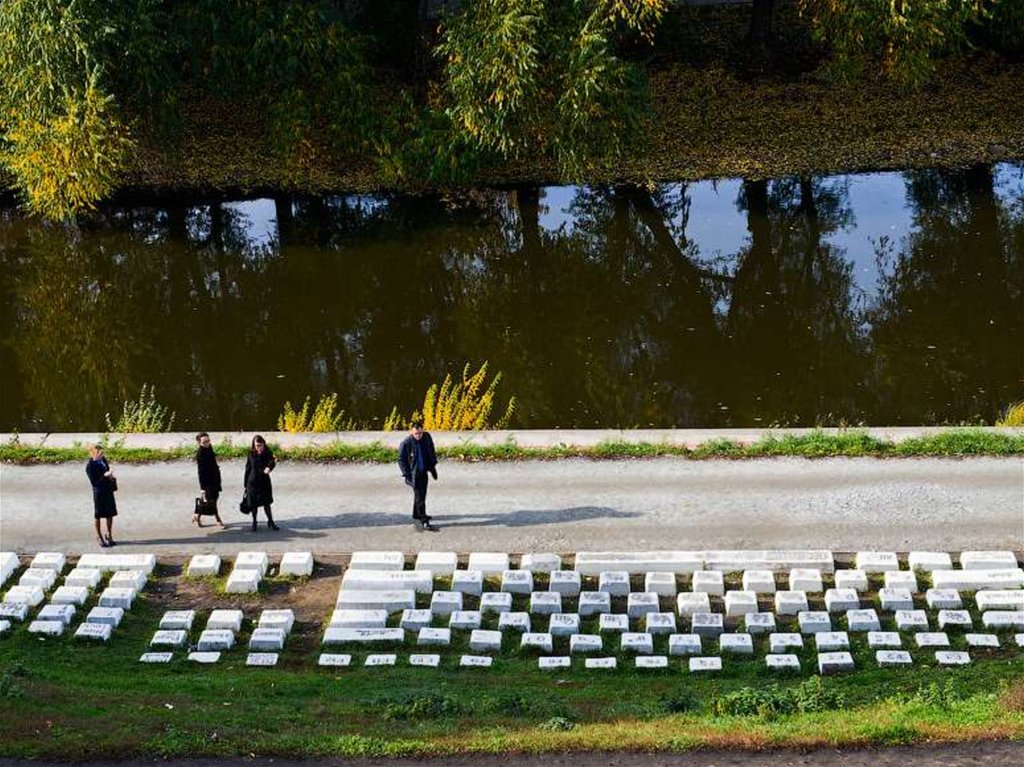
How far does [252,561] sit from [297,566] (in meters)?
0.55

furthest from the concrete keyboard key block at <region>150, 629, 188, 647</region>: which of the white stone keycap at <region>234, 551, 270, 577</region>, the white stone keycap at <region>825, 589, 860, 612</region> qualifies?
the white stone keycap at <region>825, 589, 860, 612</region>

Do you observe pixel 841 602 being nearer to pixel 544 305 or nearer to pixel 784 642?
pixel 784 642

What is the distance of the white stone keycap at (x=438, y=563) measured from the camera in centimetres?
1838

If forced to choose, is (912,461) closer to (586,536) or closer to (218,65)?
(586,536)

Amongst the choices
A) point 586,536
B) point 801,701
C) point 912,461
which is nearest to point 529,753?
point 801,701

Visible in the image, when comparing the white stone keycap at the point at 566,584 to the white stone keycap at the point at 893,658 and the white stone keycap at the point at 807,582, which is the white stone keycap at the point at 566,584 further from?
the white stone keycap at the point at 893,658

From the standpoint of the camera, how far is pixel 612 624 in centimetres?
1695

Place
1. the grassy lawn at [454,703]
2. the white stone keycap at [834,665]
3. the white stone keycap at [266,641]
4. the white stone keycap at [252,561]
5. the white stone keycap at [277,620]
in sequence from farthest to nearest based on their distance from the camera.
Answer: the white stone keycap at [252,561], the white stone keycap at [277,620], the white stone keycap at [266,641], the white stone keycap at [834,665], the grassy lawn at [454,703]

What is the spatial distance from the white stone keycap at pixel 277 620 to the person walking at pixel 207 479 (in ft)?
8.55

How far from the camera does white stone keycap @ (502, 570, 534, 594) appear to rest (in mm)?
17859

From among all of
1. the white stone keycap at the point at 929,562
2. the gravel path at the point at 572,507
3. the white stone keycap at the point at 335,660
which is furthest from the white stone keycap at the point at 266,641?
the white stone keycap at the point at 929,562

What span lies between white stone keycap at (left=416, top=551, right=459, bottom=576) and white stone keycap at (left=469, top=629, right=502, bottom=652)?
73.3 inches

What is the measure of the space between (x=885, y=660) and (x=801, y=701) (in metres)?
1.68

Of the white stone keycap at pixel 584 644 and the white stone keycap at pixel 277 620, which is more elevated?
the white stone keycap at pixel 277 620
